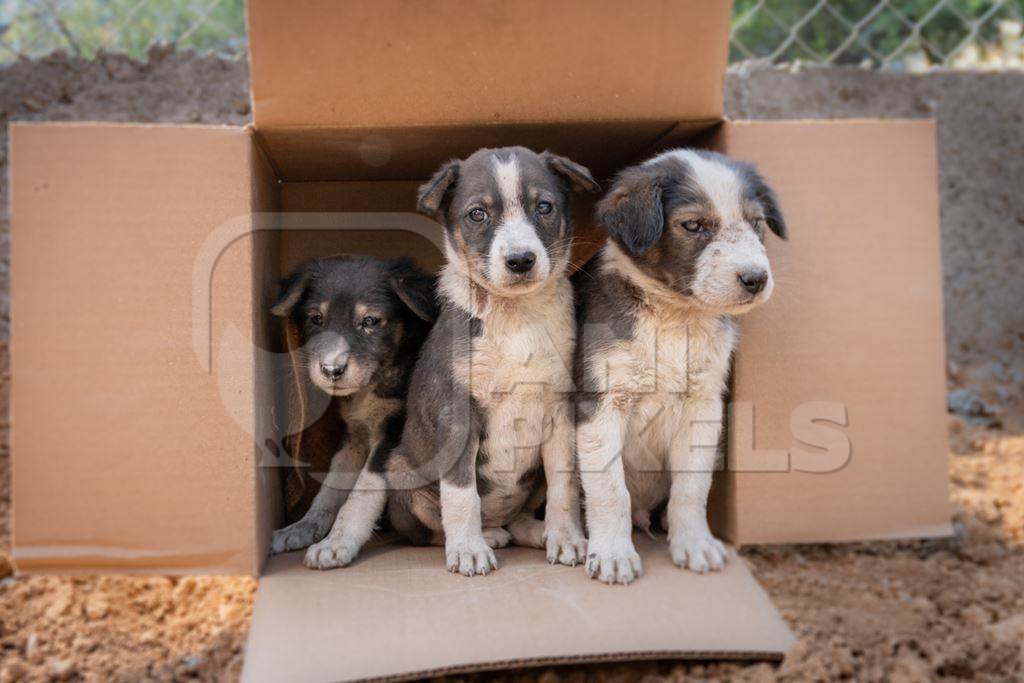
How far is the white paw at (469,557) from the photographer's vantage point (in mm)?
3145

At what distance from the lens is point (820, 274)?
3398 millimetres

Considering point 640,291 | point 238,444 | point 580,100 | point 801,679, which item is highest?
point 580,100

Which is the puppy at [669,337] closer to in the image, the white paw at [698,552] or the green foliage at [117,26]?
the white paw at [698,552]

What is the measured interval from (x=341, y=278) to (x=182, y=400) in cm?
98

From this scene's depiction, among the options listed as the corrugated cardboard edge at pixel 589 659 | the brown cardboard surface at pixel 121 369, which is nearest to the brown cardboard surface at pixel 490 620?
the corrugated cardboard edge at pixel 589 659

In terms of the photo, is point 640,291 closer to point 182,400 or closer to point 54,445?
point 182,400

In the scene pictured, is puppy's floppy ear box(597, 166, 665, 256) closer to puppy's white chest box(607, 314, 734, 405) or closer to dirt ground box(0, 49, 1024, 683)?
puppy's white chest box(607, 314, 734, 405)

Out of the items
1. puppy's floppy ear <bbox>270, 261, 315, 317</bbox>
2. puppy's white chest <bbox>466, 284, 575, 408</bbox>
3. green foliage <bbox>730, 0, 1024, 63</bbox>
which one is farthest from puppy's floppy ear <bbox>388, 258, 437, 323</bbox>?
green foliage <bbox>730, 0, 1024, 63</bbox>

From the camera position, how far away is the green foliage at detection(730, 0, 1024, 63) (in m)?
6.20

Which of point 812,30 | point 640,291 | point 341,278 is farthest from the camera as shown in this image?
point 812,30

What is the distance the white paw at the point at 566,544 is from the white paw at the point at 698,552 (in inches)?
12.9

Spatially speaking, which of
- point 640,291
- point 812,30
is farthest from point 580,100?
point 812,30

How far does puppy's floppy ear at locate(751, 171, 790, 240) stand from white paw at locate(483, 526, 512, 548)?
1.54 metres

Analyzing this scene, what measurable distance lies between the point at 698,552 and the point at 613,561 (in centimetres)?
32
